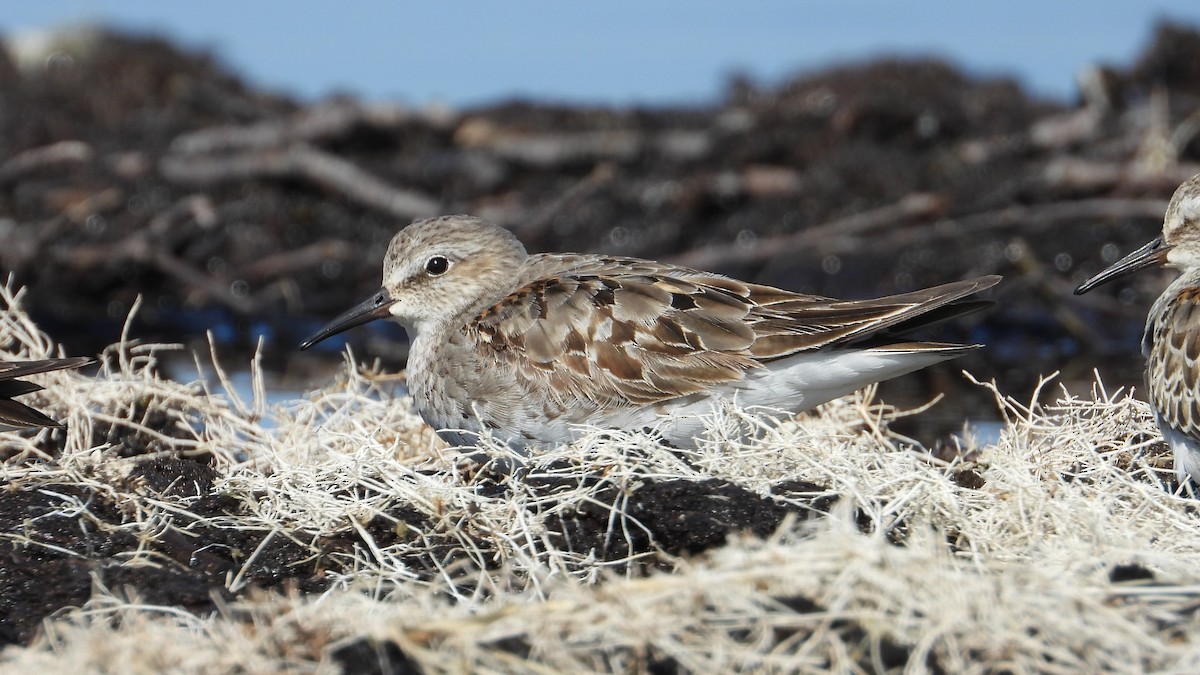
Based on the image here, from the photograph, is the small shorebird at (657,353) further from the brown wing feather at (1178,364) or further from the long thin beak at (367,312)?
the brown wing feather at (1178,364)

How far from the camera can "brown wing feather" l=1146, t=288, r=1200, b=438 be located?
529 cm

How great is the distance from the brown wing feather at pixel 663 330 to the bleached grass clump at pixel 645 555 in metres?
0.32

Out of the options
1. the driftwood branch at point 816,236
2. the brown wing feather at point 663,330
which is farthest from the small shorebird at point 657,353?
the driftwood branch at point 816,236

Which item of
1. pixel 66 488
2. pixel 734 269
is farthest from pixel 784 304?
pixel 734 269

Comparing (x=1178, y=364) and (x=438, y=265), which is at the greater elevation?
(x=438, y=265)

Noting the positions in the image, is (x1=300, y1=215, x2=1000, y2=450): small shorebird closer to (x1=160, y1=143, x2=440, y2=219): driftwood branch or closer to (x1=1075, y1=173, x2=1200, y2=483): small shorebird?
(x1=1075, y1=173, x2=1200, y2=483): small shorebird

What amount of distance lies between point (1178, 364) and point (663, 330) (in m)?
1.99

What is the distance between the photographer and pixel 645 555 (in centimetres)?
453

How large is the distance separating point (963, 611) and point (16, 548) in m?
3.15

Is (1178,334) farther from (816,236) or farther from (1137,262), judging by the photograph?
(816,236)

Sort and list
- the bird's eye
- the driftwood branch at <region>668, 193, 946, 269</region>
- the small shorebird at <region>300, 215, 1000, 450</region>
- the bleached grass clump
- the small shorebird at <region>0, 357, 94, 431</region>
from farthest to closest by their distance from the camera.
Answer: the driftwood branch at <region>668, 193, 946, 269</region>, the bird's eye, the small shorebird at <region>300, 215, 1000, 450</region>, the small shorebird at <region>0, 357, 94, 431</region>, the bleached grass clump

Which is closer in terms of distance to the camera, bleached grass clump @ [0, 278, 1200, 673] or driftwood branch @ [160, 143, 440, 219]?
bleached grass clump @ [0, 278, 1200, 673]

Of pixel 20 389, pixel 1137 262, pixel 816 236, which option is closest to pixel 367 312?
pixel 20 389

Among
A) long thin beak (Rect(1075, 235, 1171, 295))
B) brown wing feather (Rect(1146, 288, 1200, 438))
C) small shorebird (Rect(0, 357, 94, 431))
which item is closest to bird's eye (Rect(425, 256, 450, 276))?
small shorebird (Rect(0, 357, 94, 431))
